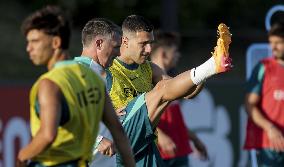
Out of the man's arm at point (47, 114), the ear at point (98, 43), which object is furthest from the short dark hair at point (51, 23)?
the ear at point (98, 43)

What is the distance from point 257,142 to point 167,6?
4036mm

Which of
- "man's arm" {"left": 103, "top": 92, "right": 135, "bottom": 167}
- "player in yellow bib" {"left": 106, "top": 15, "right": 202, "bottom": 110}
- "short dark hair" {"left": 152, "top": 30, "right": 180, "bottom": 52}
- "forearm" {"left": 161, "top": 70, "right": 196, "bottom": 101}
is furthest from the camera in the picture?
"short dark hair" {"left": 152, "top": 30, "right": 180, "bottom": 52}

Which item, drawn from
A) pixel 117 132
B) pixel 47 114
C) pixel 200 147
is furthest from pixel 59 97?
pixel 200 147

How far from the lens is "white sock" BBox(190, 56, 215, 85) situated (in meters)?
8.82

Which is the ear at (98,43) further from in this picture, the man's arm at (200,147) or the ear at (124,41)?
the man's arm at (200,147)

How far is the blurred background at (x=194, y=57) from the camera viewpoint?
47.8ft

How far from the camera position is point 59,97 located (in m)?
7.29

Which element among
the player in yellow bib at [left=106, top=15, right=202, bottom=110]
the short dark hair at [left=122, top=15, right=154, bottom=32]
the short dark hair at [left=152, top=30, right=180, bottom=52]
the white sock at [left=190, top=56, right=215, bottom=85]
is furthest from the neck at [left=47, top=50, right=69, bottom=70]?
the short dark hair at [left=152, top=30, right=180, bottom=52]

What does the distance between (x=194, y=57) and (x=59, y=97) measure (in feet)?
35.6

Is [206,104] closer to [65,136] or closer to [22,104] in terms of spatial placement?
[22,104]

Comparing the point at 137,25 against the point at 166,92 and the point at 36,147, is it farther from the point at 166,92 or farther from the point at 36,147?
the point at 36,147

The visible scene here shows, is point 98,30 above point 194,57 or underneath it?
above

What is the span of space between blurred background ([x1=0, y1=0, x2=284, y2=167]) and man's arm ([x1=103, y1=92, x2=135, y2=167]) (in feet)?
11.3

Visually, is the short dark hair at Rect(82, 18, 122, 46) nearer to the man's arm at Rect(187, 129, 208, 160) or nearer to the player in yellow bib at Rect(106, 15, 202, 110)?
the player in yellow bib at Rect(106, 15, 202, 110)
